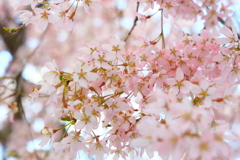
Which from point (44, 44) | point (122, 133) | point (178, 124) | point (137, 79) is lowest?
point (44, 44)

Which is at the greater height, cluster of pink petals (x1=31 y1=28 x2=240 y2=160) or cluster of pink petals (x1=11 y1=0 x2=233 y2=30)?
cluster of pink petals (x1=11 y1=0 x2=233 y2=30)

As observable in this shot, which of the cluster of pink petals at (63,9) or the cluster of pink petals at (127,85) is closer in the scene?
the cluster of pink petals at (127,85)

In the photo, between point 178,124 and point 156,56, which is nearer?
point 178,124

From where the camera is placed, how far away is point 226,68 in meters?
0.93

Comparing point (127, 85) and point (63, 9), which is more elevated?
point (63, 9)

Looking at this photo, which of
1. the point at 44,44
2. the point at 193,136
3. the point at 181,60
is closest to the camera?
the point at 193,136

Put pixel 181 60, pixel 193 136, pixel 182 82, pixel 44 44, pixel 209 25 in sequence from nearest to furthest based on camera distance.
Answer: pixel 193 136 < pixel 182 82 < pixel 181 60 < pixel 209 25 < pixel 44 44

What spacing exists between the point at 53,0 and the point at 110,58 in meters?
0.29

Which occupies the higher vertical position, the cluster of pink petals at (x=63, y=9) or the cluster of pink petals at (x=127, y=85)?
the cluster of pink petals at (x=63, y=9)

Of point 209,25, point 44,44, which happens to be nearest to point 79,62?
point 209,25

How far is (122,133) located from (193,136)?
41cm

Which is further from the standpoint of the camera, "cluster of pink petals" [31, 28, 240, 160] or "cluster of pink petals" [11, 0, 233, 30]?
"cluster of pink petals" [11, 0, 233, 30]

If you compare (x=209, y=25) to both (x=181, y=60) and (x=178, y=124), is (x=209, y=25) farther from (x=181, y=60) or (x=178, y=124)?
(x=178, y=124)

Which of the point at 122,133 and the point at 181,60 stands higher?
the point at 181,60
